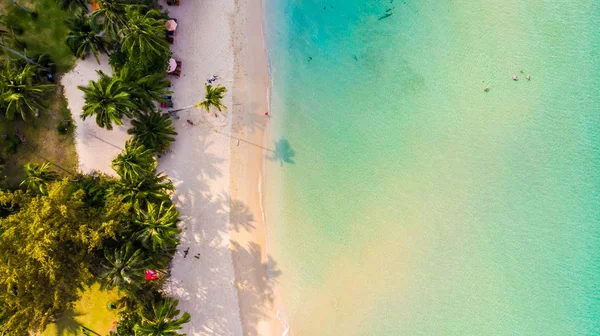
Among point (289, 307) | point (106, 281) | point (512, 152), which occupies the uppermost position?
point (512, 152)

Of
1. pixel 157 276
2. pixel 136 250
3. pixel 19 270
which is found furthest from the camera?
pixel 157 276

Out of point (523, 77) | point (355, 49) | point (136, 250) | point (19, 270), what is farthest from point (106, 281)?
point (523, 77)

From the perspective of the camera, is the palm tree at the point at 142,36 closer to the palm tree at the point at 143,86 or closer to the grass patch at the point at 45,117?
the palm tree at the point at 143,86

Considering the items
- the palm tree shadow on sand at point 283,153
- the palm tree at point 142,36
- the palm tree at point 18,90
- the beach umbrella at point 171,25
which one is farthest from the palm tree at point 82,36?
the palm tree shadow on sand at point 283,153

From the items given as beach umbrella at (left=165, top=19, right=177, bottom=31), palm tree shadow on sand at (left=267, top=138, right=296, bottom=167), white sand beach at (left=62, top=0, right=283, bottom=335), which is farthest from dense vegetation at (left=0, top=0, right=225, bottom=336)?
palm tree shadow on sand at (left=267, top=138, right=296, bottom=167)

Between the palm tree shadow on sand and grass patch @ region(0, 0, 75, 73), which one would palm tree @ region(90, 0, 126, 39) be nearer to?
grass patch @ region(0, 0, 75, 73)

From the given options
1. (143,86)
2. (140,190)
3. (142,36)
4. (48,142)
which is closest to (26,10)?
(48,142)

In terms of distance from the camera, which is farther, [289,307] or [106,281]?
[289,307]

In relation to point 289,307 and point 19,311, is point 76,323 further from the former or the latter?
point 289,307
